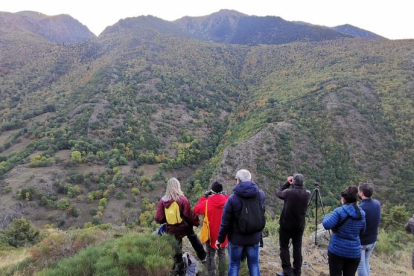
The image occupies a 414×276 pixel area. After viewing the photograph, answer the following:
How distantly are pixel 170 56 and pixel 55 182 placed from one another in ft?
145

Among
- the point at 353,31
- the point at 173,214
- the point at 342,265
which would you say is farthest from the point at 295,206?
the point at 353,31

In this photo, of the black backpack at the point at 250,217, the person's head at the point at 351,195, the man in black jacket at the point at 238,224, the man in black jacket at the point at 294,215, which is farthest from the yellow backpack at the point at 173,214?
the person's head at the point at 351,195

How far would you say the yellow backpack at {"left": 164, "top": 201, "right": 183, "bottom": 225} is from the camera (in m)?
4.61

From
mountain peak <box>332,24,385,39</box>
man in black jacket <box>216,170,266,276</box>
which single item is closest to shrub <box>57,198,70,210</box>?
man in black jacket <box>216,170,266,276</box>

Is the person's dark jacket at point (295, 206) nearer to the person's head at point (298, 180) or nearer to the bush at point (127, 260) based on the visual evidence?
the person's head at point (298, 180)

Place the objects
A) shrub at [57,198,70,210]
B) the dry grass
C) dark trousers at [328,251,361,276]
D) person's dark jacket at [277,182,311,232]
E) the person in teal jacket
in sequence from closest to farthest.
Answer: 1. the person in teal jacket
2. dark trousers at [328,251,361,276]
3. person's dark jacket at [277,182,311,232]
4. the dry grass
5. shrub at [57,198,70,210]

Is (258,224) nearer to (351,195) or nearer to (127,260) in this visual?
(351,195)

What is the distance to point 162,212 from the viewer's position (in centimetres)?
472

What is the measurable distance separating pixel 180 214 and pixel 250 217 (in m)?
→ 1.26

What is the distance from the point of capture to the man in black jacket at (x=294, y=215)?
4.58 metres

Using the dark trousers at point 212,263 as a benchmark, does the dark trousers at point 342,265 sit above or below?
above

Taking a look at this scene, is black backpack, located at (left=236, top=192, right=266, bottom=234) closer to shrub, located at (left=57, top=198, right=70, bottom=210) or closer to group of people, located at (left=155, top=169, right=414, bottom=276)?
group of people, located at (left=155, top=169, right=414, bottom=276)

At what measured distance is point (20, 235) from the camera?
38.4 ft

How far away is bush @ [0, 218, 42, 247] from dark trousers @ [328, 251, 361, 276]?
1140cm
